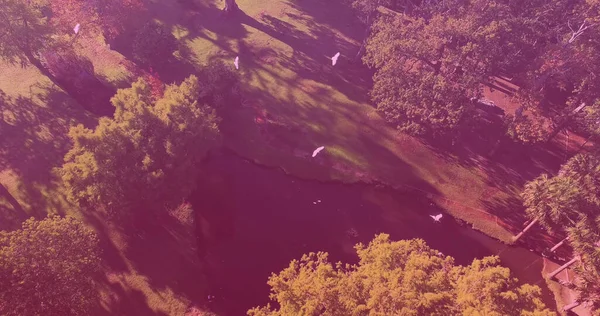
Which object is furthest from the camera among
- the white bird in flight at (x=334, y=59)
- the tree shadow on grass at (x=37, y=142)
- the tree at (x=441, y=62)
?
the white bird in flight at (x=334, y=59)

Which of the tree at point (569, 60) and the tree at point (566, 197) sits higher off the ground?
the tree at point (569, 60)

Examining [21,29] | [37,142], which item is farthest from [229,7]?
[37,142]

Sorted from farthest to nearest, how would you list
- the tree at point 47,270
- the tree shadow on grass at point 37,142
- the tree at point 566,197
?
the tree shadow on grass at point 37,142 → the tree at point 566,197 → the tree at point 47,270

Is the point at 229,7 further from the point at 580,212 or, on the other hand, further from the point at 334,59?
the point at 580,212

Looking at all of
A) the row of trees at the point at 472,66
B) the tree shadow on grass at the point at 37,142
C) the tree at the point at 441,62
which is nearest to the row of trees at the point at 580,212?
the row of trees at the point at 472,66

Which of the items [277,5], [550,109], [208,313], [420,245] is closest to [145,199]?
[208,313]

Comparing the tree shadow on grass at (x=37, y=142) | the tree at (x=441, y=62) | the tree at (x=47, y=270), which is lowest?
the tree shadow on grass at (x=37, y=142)

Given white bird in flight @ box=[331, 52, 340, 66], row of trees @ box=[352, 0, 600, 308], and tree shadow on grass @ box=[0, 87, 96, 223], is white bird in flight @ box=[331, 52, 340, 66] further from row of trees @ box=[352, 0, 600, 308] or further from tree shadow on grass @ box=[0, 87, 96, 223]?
tree shadow on grass @ box=[0, 87, 96, 223]

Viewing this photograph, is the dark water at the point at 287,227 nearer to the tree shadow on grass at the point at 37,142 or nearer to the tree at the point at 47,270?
the tree at the point at 47,270
